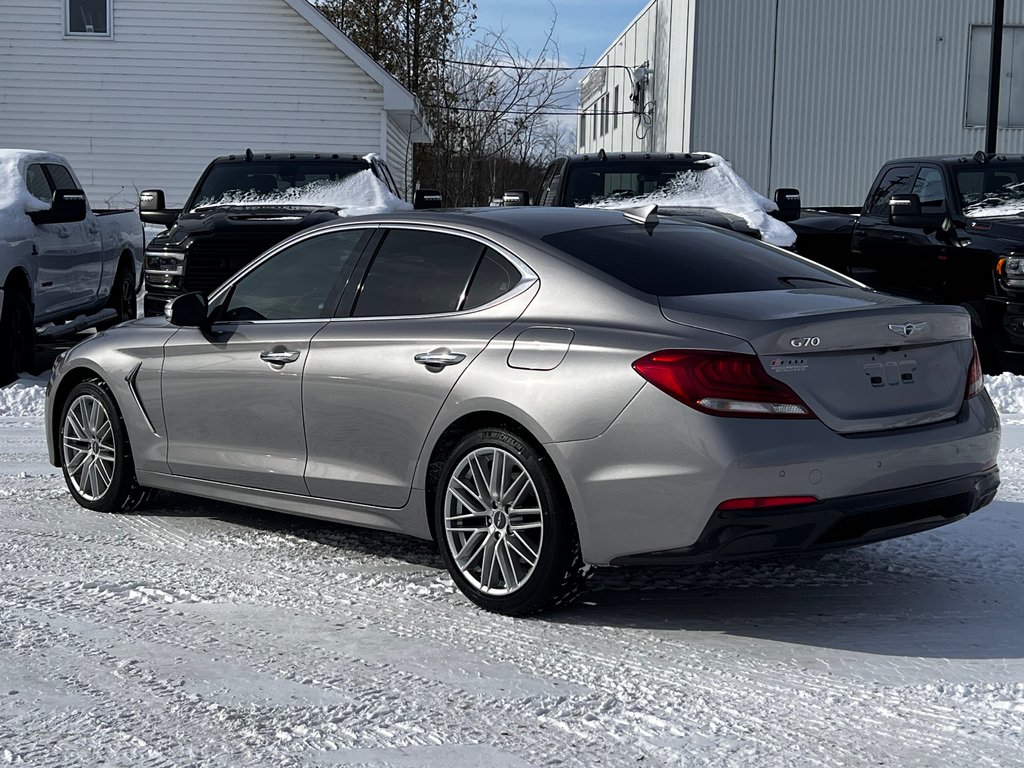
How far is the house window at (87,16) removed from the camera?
1093 inches

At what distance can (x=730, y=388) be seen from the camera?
4.59m

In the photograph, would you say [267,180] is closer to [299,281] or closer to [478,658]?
Answer: [299,281]

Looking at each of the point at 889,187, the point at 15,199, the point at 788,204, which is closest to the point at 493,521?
the point at 788,204

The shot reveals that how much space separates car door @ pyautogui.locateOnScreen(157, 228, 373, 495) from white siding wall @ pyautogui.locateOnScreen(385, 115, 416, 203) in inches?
853

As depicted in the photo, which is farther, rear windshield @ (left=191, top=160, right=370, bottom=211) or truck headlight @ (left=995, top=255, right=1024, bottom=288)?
rear windshield @ (left=191, top=160, right=370, bottom=211)

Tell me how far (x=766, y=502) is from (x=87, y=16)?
26215 mm

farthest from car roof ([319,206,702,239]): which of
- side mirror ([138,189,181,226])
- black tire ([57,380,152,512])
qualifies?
side mirror ([138,189,181,226])

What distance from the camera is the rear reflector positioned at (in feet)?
15.0

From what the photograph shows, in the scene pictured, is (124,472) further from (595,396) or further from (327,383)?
(595,396)

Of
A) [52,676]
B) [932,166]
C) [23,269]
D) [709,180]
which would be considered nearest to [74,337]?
[23,269]

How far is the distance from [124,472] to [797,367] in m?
3.70

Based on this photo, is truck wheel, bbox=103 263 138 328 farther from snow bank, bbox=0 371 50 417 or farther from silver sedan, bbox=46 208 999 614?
silver sedan, bbox=46 208 999 614

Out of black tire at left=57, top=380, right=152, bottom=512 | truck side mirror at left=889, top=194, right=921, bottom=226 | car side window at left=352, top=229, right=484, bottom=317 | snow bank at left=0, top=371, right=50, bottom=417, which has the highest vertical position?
truck side mirror at left=889, top=194, right=921, bottom=226

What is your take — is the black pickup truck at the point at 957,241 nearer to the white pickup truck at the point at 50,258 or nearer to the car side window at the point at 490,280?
the car side window at the point at 490,280
